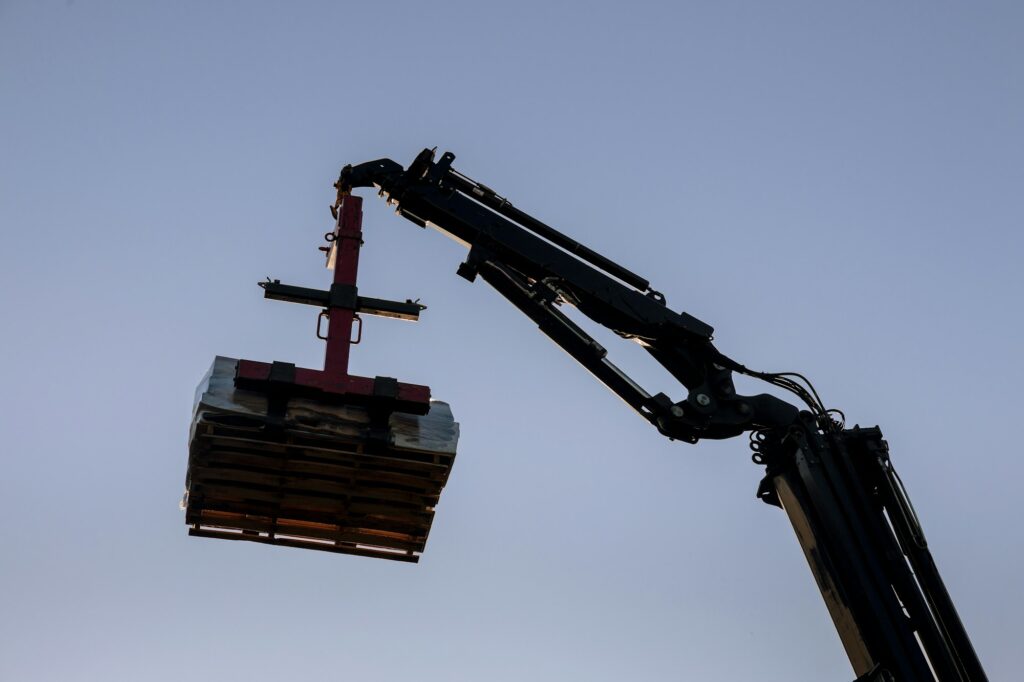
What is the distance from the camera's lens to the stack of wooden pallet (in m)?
10.3

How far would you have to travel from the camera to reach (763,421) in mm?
11078

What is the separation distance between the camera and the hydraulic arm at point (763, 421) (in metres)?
9.99

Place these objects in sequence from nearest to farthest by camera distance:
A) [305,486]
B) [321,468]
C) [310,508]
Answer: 1. [321,468]
2. [305,486]
3. [310,508]

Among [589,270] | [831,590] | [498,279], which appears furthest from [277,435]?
[831,590]

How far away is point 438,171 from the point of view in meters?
12.3

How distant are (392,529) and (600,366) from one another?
247 cm

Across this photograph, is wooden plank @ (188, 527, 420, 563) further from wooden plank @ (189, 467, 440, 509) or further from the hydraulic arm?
the hydraulic arm

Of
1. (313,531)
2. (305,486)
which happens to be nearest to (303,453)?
(305,486)

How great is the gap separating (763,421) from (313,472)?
156 inches

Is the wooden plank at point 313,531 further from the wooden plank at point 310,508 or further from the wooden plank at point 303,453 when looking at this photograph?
the wooden plank at point 303,453

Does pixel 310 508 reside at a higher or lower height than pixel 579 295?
lower

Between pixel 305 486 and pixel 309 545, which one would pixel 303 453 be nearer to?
pixel 305 486

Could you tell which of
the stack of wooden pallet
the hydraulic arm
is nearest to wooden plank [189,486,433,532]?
the stack of wooden pallet

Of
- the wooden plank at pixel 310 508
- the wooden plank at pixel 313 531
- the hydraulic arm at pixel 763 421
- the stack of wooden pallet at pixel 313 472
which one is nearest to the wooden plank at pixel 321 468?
the stack of wooden pallet at pixel 313 472
